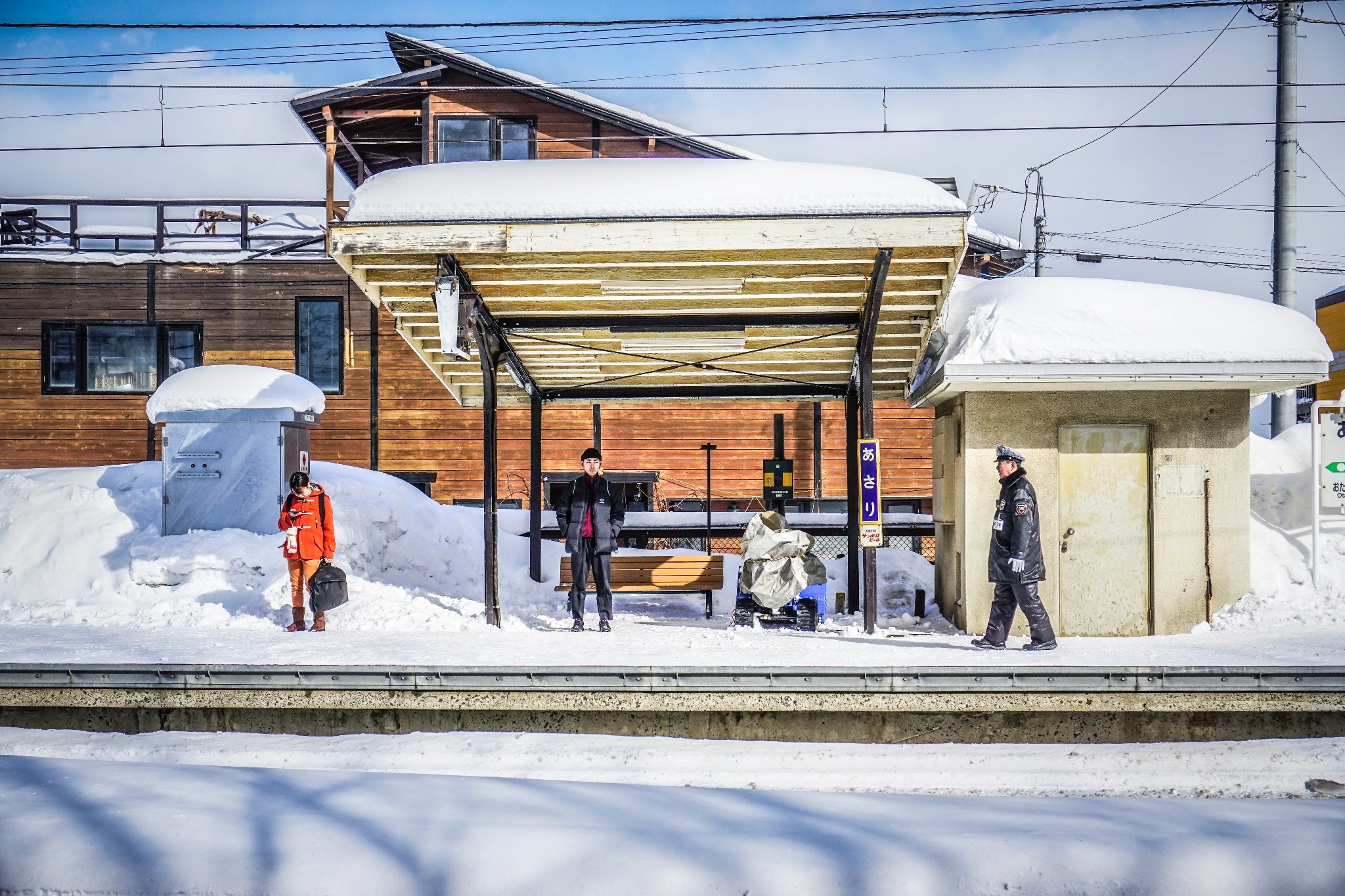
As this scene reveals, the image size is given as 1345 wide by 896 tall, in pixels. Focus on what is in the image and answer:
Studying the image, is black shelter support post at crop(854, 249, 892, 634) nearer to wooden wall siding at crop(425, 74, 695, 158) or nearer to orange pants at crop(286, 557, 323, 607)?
orange pants at crop(286, 557, 323, 607)

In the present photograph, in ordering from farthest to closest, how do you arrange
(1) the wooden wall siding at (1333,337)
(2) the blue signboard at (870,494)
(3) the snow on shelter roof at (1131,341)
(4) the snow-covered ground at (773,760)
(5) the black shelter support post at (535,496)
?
(1) the wooden wall siding at (1333,337)
(5) the black shelter support post at (535,496)
(2) the blue signboard at (870,494)
(3) the snow on shelter roof at (1131,341)
(4) the snow-covered ground at (773,760)

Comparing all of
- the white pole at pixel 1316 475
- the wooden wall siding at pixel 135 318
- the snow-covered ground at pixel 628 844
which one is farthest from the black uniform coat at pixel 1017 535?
the wooden wall siding at pixel 135 318

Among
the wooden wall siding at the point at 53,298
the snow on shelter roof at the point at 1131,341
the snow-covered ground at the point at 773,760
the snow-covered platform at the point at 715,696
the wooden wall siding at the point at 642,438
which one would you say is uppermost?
the wooden wall siding at the point at 53,298

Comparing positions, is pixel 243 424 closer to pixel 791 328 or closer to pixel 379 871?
pixel 791 328

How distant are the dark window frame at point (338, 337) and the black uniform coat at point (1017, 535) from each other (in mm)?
14210

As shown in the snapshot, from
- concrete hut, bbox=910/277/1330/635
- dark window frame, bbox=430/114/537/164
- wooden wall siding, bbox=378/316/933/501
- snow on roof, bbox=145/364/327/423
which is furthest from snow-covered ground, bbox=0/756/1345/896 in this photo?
dark window frame, bbox=430/114/537/164

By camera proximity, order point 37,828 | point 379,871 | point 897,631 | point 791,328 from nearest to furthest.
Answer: point 379,871 → point 37,828 → point 897,631 → point 791,328

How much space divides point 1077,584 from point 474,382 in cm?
734

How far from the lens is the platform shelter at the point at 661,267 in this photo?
7.36 metres

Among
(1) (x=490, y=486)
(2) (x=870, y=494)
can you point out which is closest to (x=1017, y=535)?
(2) (x=870, y=494)

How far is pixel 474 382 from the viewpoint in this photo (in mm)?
11500

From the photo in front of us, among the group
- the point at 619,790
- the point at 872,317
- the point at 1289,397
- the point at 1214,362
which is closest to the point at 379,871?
the point at 619,790

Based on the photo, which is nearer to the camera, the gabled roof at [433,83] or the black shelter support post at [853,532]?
the black shelter support post at [853,532]

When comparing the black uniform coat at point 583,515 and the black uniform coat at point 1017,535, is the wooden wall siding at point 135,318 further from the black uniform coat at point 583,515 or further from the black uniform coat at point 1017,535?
the black uniform coat at point 1017,535
